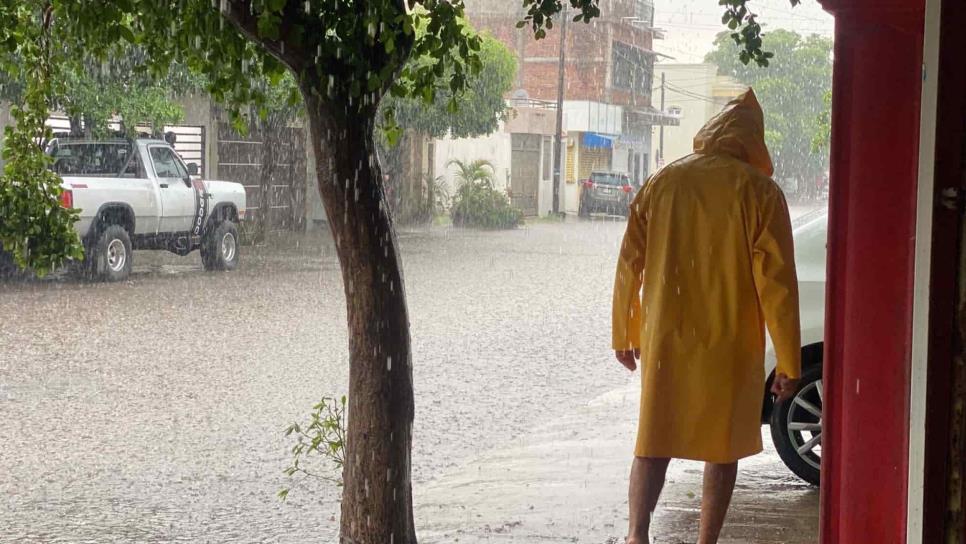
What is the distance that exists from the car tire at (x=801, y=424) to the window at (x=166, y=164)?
1215cm

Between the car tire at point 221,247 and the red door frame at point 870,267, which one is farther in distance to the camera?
the car tire at point 221,247

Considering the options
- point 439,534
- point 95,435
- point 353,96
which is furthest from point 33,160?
point 95,435

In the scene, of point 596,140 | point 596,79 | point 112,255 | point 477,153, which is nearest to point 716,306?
point 112,255

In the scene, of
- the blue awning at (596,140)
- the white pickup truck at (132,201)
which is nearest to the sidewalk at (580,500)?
the white pickup truck at (132,201)

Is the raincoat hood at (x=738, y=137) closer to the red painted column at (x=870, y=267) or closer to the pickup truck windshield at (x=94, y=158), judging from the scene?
the red painted column at (x=870, y=267)

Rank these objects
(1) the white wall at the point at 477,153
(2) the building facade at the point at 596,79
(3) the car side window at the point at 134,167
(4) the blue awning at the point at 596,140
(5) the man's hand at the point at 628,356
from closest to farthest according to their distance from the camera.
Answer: (5) the man's hand at the point at 628,356 < (3) the car side window at the point at 134,167 < (1) the white wall at the point at 477,153 < (2) the building facade at the point at 596,79 < (4) the blue awning at the point at 596,140

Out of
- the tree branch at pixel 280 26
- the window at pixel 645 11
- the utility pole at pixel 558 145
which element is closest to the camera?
the tree branch at pixel 280 26

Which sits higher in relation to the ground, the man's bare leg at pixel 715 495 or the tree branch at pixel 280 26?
the tree branch at pixel 280 26

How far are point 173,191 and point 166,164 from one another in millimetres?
508

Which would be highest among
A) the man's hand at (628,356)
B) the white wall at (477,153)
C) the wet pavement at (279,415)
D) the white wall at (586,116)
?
the white wall at (586,116)

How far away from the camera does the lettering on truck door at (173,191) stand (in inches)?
646

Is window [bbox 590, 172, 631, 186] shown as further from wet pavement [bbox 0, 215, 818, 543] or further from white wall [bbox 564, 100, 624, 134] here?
wet pavement [bbox 0, 215, 818, 543]

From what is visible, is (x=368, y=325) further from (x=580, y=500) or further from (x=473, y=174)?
(x=473, y=174)

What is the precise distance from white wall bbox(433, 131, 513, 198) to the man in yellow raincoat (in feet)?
89.1
